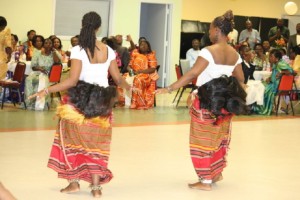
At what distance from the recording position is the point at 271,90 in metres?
13.4

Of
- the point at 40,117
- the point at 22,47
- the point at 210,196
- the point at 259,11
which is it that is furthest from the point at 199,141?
the point at 259,11

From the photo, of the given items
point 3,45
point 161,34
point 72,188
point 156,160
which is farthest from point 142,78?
point 72,188

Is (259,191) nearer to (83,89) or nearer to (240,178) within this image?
(240,178)

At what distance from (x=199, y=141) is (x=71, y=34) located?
36.8ft

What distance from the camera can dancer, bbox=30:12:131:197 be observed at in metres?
5.73

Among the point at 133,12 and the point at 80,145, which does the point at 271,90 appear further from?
the point at 80,145

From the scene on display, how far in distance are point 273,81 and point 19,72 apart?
188 inches

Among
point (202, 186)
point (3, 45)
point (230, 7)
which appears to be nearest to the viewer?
point (202, 186)

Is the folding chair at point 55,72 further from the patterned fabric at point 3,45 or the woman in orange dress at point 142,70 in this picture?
the woman in orange dress at point 142,70

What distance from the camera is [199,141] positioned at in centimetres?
623

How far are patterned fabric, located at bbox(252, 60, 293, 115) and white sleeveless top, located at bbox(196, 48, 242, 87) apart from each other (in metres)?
7.11

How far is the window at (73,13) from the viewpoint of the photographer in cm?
1673

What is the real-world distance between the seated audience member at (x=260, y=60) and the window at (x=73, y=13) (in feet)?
13.3

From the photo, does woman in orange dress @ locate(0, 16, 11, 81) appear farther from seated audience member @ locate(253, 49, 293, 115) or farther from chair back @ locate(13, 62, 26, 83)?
seated audience member @ locate(253, 49, 293, 115)
